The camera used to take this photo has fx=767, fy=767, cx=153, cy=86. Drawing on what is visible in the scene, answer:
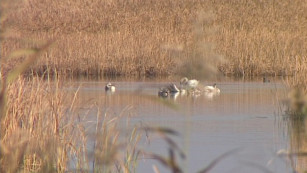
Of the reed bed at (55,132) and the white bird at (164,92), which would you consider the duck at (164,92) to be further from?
the reed bed at (55,132)

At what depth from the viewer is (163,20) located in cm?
2464

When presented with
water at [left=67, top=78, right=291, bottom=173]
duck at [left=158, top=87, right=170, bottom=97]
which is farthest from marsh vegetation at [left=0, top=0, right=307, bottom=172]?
duck at [left=158, top=87, right=170, bottom=97]

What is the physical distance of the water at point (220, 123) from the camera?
6.08 meters

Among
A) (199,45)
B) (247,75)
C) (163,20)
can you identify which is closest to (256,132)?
(199,45)

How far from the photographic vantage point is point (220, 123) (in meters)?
8.48

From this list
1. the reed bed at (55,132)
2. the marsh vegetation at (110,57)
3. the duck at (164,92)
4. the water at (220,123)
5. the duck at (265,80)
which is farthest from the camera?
the duck at (265,80)

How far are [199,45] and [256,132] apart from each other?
6.12 m

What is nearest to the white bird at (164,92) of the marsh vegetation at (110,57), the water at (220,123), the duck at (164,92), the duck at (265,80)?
the duck at (164,92)

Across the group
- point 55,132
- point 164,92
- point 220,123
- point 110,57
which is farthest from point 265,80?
point 55,132

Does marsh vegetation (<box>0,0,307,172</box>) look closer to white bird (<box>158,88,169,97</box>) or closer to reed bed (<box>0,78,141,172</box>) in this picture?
reed bed (<box>0,78,141,172</box>)

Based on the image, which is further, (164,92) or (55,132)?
(164,92)

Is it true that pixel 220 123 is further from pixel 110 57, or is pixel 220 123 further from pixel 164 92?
pixel 110 57

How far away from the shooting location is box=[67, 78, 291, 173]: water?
6.08 meters

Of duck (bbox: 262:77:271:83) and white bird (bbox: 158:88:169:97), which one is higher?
white bird (bbox: 158:88:169:97)
